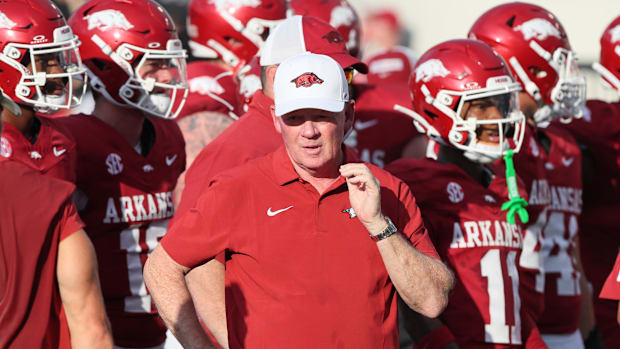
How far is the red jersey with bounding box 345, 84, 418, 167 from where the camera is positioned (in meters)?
5.77

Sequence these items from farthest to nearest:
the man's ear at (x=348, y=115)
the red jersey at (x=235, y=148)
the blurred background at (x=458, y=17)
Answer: the blurred background at (x=458, y=17), the red jersey at (x=235, y=148), the man's ear at (x=348, y=115)

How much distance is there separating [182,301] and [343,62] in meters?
1.21

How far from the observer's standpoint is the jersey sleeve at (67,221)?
3.18 m

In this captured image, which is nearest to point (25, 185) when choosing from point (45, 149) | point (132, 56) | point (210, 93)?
point (45, 149)

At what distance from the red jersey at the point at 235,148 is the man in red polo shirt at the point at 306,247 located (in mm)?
499

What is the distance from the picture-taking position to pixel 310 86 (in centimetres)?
306

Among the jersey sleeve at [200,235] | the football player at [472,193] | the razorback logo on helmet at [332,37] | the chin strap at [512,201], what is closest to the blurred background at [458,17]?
the football player at [472,193]

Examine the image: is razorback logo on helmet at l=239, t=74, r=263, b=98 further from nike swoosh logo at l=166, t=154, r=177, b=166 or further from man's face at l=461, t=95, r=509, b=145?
man's face at l=461, t=95, r=509, b=145

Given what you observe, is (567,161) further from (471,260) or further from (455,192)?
(471,260)

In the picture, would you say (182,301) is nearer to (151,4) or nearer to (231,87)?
(151,4)

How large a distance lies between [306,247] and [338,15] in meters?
3.66

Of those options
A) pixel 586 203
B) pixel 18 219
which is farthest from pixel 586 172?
pixel 18 219

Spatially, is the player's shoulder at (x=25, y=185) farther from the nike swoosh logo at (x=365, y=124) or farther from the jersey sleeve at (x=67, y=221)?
the nike swoosh logo at (x=365, y=124)

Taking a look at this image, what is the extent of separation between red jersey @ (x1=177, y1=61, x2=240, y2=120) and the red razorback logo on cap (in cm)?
268
